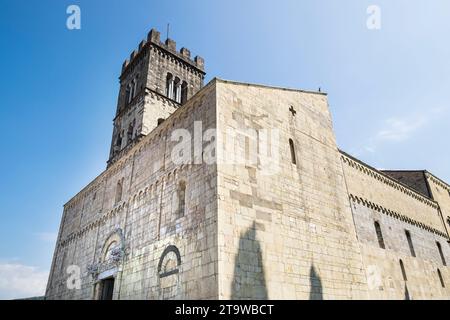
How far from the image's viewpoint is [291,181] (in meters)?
10.3

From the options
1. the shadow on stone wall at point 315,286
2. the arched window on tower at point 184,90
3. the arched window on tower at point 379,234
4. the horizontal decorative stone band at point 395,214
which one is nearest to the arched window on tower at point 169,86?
the arched window on tower at point 184,90

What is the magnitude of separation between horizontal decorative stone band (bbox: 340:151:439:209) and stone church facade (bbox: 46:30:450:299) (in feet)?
0.35

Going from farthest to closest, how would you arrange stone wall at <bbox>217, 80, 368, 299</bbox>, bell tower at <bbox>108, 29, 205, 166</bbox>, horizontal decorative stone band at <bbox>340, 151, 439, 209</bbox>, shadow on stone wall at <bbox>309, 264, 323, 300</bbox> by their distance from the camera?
bell tower at <bbox>108, 29, 205, 166</bbox> → horizontal decorative stone band at <bbox>340, 151, 439, 209</bbox> → shadow on stone wall at <bbox>309, 264, 323, 300</bbox> → stone wall at <bbox>217, 80, 368, 299</bbox>

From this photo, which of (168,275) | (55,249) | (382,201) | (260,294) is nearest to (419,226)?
(382,201)

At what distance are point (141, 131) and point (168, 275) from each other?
13.9 m

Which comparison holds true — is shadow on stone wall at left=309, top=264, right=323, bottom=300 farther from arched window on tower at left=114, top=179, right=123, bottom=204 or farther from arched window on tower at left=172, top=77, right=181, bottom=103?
arched window on tower at left=172, top=77, right=181, bottom=103

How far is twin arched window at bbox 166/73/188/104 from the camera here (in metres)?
24.4

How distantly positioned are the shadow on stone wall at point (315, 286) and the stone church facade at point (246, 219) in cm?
4

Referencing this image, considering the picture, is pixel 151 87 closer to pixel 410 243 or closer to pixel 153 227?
pixel 153 227

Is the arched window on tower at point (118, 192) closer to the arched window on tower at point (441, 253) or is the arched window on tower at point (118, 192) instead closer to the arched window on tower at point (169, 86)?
the arched window on tower at point (169, 86)

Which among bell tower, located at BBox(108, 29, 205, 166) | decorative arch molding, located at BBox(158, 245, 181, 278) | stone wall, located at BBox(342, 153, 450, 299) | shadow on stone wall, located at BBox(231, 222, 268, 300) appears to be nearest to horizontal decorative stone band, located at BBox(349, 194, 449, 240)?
stone wall, located at BBox(342, 153, 450, 299)

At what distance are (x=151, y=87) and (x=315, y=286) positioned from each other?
60.5 feet

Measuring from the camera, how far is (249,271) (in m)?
7.69

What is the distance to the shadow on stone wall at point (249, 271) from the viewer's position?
738 cm
